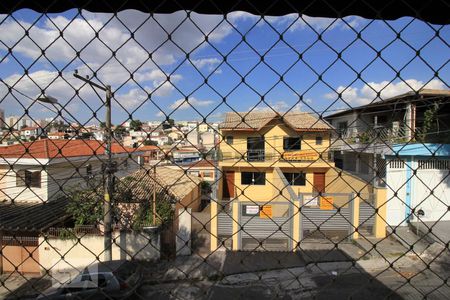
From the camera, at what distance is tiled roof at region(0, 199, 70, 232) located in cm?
734

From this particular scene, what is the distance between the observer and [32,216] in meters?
8.09

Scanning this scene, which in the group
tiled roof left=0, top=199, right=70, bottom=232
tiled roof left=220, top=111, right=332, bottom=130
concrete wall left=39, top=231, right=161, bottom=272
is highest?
tiled roof left=220, top=111, right=332, bottom=130

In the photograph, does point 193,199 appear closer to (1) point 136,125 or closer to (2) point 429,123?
(2) point 429,123

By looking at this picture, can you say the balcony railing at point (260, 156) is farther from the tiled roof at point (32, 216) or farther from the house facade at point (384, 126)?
A: the tiled roof at point (32, 216)

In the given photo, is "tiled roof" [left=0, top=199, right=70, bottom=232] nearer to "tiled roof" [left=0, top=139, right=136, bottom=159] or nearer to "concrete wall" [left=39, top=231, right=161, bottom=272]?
"concrete wall" [left=39, top=231, right=161, bottom=272]

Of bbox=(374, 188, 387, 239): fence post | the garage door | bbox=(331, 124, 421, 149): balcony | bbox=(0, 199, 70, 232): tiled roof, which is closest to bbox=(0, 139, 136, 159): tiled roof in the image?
bbox=(331, 124, 421, 149): balcony

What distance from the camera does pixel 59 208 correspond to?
883cm

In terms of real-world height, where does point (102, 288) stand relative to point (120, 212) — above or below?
above

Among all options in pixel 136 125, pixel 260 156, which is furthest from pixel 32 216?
pixel 136 125

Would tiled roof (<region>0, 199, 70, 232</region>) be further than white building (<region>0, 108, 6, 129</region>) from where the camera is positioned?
Yes

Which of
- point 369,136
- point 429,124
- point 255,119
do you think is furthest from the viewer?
point 429,124

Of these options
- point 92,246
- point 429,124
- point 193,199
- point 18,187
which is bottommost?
point 92,246

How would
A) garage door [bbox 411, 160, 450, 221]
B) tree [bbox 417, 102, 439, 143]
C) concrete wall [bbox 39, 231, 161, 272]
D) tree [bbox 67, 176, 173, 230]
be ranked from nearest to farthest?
tree [bbox 417, 102, 439, 143] → concrete wall [bbox 39, 231, 161, 272] → tree [bbox 67, 176, 173, 230] → garage door [bbox 411, 160, 450, 221]

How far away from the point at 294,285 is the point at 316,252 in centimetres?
163
